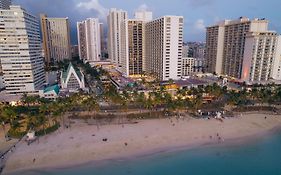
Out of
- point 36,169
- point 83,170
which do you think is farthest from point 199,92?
point 36,169

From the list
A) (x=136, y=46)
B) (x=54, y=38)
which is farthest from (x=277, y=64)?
(x=54, y=38)

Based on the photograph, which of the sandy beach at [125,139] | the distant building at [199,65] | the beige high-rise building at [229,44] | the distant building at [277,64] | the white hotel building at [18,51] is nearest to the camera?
the sandy beach at [125,139]

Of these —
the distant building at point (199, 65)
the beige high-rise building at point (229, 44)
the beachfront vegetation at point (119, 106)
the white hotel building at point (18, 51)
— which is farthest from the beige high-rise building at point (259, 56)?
the white hotel building at point (18, 51)

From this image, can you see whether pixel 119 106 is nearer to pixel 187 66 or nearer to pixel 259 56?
pixel 259 56

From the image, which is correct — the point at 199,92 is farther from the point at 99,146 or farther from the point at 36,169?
the point at 36,169

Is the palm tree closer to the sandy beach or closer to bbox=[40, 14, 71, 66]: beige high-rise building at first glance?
the sandy beach

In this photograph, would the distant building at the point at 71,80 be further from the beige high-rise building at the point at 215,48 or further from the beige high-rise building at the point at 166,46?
the beige high-rise building at the point at 215,48
